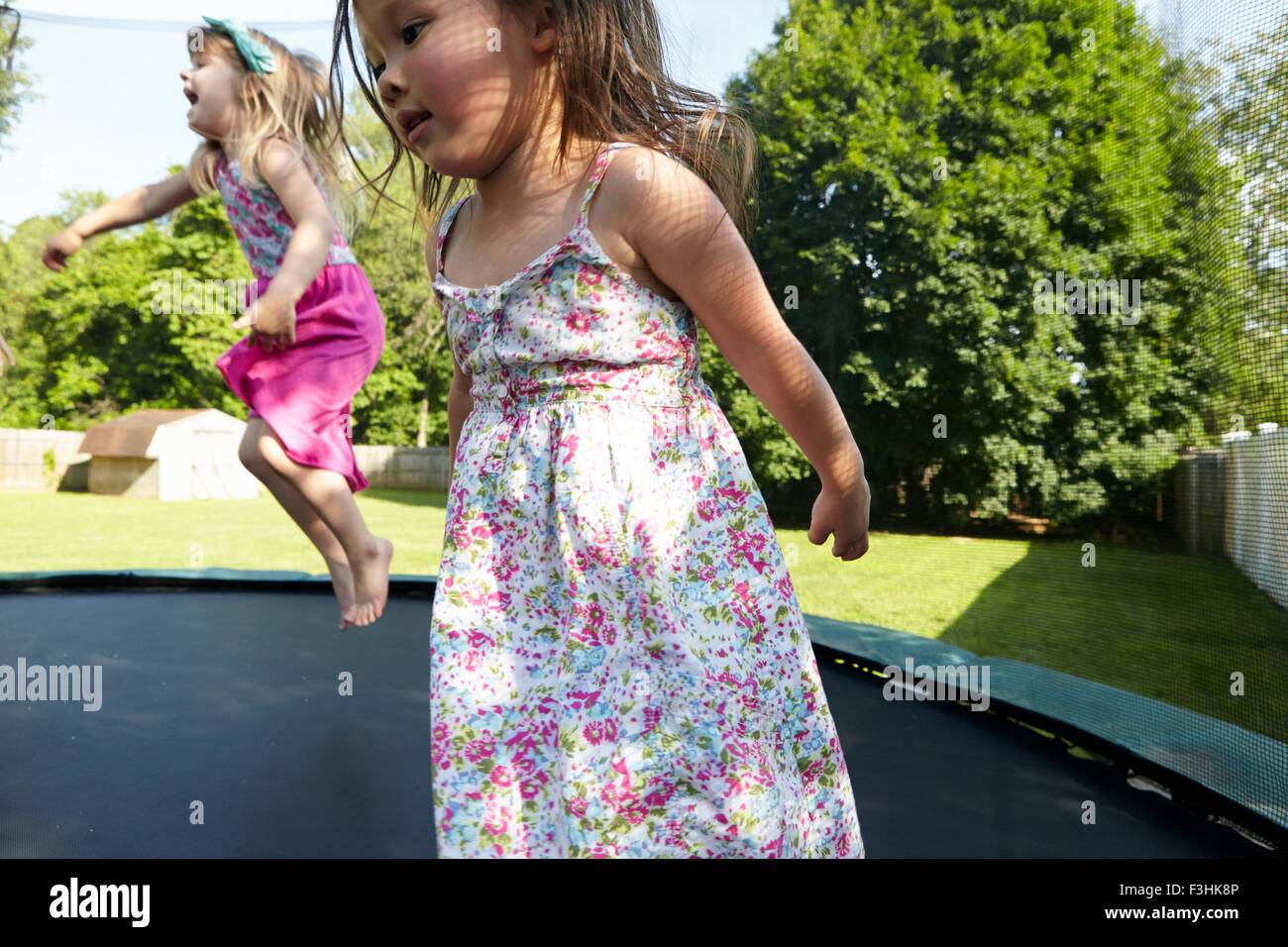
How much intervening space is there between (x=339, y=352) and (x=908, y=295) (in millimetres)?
1262

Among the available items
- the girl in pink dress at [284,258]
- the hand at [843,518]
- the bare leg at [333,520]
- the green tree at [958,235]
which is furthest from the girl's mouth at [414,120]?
the green tree at [958,235]

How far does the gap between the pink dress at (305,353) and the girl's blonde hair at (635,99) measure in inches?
29.6

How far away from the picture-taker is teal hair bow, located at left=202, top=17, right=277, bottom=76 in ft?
4.61

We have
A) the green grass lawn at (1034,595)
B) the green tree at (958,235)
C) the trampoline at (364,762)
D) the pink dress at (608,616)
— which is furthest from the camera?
the green tree at (958,235)

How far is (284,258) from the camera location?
134 centimetres

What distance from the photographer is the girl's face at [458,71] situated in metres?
0.62

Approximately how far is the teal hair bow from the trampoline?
0.96 meters

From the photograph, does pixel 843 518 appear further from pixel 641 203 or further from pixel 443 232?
pixel 443 232

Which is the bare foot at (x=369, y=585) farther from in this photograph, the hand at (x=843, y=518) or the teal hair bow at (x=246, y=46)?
the hand at (x=843, y=518)

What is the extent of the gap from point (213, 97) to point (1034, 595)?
2419 millimetres
